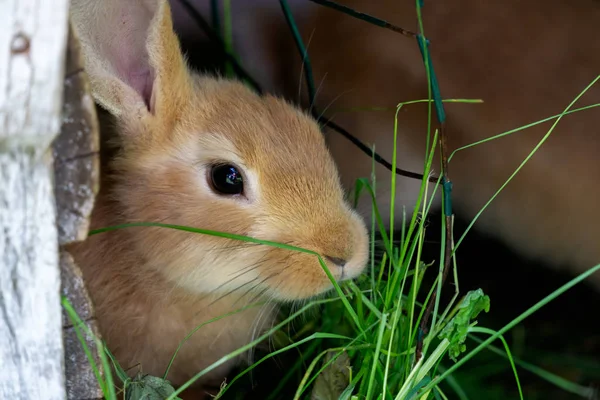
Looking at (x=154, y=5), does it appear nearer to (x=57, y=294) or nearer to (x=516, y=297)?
(x=57, y=294)

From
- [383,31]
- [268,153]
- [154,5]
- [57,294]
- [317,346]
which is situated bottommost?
[317,346]

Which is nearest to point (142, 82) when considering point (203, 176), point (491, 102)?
point (203, 176)

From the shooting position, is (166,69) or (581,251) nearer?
(166,69)

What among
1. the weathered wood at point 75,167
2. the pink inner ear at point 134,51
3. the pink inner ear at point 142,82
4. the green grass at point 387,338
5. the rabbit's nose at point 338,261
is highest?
the pink inner ear at point 134,51

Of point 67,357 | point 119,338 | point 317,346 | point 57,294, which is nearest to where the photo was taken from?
point 57,294

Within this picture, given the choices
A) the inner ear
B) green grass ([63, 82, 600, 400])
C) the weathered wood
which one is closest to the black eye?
green grass ([63, 82, 600, 400])

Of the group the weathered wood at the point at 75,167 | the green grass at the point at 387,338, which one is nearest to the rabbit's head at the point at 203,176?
the green grass at the point at 387,338

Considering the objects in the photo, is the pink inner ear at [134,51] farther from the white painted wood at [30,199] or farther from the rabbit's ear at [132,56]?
the white painted wood at [30,199]

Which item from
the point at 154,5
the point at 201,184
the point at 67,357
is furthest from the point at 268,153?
the point at 67,357
